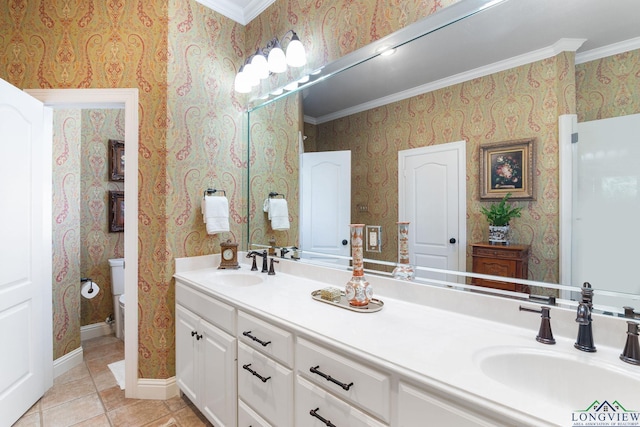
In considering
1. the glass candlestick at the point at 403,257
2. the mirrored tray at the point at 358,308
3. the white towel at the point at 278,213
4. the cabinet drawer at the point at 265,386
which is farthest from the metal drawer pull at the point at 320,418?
the white towel at the point at 278,213

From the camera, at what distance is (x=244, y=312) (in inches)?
53.9

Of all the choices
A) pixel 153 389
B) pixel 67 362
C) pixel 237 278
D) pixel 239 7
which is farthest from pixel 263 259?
pixel 239 7

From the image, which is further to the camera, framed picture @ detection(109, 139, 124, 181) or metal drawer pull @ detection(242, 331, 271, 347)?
framed picture @ detection(109, 139, 124, 181)

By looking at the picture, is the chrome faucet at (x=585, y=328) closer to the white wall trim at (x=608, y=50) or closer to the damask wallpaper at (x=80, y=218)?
the white wall trim at (x=608, y=50)

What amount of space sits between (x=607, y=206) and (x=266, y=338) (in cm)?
130

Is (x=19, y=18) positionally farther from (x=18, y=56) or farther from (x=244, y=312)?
(x=244, y=312)

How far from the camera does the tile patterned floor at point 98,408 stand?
1768 mm

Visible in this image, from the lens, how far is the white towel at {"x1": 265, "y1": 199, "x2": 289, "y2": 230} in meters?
2.12

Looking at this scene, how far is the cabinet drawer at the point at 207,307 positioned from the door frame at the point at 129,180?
1.04 ft

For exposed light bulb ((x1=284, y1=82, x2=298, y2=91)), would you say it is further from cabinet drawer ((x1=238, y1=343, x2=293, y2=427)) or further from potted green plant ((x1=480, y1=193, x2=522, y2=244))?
cabinet drawer ((x1=238, y1=343, x2=293, y2=427))

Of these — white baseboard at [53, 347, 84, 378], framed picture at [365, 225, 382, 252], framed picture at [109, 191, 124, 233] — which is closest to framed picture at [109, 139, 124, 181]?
framed picture at [109, 191, 124, 233]

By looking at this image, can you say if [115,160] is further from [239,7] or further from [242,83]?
[239,7]

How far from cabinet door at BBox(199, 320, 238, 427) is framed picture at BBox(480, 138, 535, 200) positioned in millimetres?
1325

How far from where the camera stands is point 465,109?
124 cm
